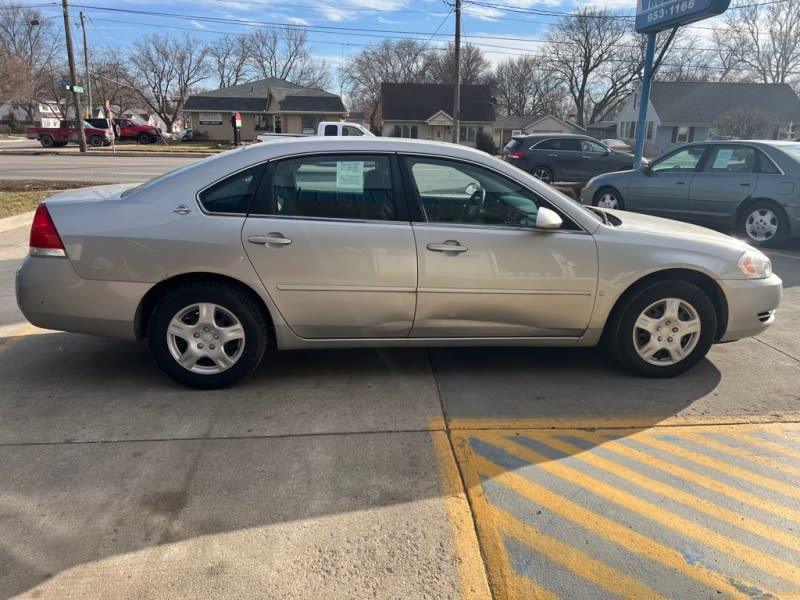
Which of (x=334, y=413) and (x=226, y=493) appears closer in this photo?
(x=226, y=493)

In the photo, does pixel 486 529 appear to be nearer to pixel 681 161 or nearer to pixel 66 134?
pixel 681 161

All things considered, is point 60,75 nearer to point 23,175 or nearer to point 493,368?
point 23,175

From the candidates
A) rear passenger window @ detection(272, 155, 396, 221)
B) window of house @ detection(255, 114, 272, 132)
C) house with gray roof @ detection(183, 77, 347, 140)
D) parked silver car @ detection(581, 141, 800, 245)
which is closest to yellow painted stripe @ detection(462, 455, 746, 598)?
rear passenger window @ detection(272, 155, 396, 221)

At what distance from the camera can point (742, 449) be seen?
3197 millimetres

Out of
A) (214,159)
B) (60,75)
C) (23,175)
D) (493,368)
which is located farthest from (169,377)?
(60,75)

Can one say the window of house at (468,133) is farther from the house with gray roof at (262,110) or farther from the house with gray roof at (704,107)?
the house with gray roof at (704,107)

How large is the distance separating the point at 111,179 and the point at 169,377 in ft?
51.2

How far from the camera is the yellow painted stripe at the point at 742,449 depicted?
9.94 feet

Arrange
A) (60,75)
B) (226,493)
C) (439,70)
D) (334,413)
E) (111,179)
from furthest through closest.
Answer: (439,70), (60,75), (111,179), (334,413), (226,493)

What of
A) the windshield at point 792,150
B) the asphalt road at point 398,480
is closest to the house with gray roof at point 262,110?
the windshield at point 792,150

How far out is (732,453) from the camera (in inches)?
124

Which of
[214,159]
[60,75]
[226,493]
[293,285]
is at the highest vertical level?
[60,75]

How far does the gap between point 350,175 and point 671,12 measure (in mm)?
10412

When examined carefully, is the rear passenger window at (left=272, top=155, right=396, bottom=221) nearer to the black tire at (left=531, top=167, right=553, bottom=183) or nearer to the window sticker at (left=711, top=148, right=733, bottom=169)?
the window sticker at (left=711, top=148, right=733, bottom=169)
